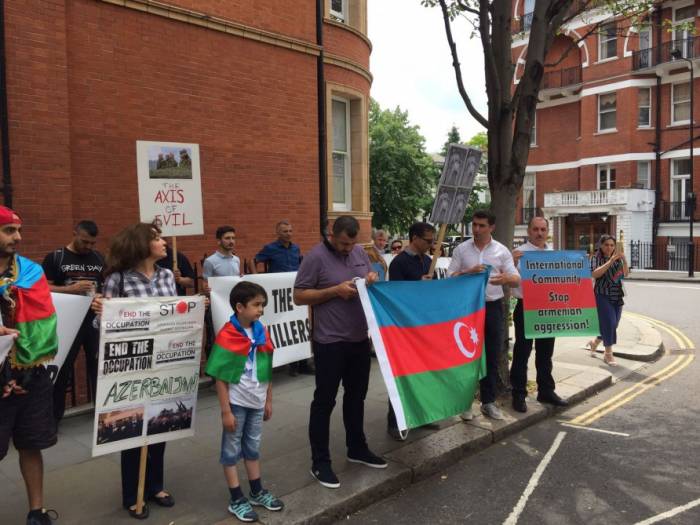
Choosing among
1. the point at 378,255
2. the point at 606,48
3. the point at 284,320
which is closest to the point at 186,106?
the point at 284,320

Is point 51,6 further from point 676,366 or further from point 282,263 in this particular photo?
point 676,366

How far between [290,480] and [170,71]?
5.57 m

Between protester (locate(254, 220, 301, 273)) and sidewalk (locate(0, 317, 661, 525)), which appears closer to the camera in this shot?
sidewalk (locate(0, 317, 661, 525))

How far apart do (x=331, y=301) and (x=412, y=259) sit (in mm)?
1220

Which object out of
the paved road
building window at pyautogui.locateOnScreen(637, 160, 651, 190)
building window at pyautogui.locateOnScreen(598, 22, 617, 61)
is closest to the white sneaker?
the paved road

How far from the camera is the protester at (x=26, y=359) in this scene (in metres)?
3.11

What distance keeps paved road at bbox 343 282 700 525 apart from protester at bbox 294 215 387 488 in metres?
0.62

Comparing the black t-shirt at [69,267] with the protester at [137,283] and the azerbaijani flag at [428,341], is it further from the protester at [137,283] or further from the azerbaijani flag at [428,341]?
the azerbaijani flag at [428,341]

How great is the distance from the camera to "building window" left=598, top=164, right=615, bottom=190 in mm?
31766

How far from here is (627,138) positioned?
1197 inches

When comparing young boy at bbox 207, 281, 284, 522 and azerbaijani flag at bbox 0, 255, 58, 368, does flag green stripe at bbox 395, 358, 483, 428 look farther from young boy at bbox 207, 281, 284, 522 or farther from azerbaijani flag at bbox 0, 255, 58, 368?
azerbaijani flag at bbox 0, 255, 58, 368

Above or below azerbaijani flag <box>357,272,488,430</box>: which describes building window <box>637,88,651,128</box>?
above

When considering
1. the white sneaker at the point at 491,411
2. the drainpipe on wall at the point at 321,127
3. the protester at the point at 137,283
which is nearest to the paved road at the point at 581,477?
the white sneaker at the point at 491,411

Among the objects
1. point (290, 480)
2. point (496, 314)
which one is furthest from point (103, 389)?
point (496, 314)
